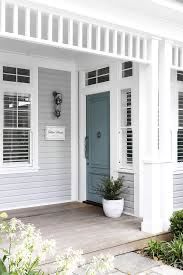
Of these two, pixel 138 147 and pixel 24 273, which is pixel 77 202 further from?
pixel 24 273

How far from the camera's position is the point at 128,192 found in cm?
557

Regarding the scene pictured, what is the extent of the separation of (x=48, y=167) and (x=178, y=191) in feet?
8.17

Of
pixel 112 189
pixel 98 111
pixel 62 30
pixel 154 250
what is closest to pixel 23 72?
pixel 98 111

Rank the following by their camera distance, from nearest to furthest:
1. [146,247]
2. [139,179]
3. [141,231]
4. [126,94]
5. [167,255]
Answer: [167,255] → [146,247] → [141,231] → [139,179] → [126,94]

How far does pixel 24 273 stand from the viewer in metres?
1.61

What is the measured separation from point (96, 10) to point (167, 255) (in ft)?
10.2

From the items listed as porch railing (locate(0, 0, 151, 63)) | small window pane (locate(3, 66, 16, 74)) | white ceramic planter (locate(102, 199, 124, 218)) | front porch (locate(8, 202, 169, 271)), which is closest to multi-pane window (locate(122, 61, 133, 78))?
porch railing (locate(0, 0, 151, 63))

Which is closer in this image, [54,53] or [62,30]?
[62,30]

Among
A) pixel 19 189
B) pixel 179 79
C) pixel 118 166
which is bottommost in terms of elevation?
pixel 19 189

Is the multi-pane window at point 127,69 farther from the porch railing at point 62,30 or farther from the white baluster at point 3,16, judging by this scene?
the white baluster at point 3,16

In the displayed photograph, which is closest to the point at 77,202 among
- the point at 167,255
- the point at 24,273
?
the point at 167,255

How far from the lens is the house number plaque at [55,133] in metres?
6.31

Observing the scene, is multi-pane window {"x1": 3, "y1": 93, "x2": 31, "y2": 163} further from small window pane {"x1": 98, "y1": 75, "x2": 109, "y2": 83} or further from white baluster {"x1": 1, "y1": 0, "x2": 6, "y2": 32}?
white baluster {"x1": 1, "y1": 0, "x2": 6, "y2": 32}

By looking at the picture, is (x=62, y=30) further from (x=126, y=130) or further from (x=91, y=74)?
(x=91, y=74)
